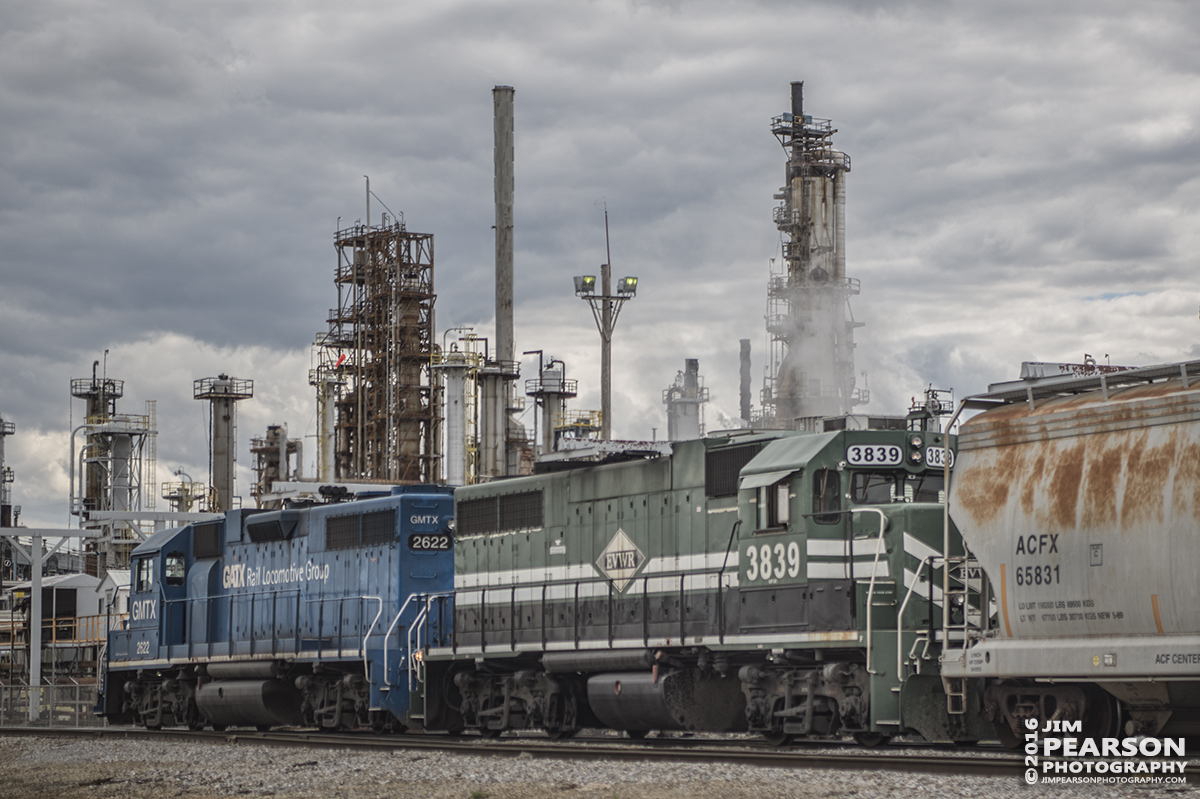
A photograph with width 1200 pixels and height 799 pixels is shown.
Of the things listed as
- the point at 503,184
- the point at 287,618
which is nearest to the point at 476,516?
the point at 287,618

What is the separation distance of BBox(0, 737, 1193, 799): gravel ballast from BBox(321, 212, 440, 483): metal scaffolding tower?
138ft

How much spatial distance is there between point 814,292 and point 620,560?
5551 cm

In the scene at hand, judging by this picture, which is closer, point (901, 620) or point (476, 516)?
point (901, 620)

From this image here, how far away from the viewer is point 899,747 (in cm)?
1558

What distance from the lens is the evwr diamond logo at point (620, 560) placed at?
17.8 metres

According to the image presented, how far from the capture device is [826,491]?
14.6 meters

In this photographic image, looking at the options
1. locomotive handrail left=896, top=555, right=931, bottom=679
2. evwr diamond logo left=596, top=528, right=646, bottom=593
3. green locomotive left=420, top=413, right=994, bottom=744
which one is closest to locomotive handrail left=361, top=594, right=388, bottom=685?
green locomotive left=420, top=413, right=994, bottom=744

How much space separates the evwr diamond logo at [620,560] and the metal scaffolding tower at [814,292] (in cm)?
5297

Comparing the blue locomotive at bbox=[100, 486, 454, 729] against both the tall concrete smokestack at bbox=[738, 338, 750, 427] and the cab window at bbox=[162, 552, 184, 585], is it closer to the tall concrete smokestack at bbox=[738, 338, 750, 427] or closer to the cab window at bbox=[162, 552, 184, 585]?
the cab window at bbox=[162, 552, 184, 585]

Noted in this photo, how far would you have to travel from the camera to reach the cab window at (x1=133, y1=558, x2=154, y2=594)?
26.8 metres

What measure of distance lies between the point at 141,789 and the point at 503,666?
632cm

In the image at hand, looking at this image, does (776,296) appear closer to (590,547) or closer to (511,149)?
(511,149)

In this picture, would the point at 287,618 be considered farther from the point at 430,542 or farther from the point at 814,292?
the point at 814,292

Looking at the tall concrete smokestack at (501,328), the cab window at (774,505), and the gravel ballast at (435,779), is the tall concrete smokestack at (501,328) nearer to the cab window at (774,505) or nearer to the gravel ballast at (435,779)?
the gravel ballast at (435,779)
